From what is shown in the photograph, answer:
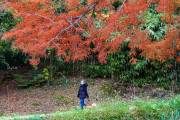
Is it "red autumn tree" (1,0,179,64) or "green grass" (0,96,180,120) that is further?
"red autumn tree" (1,0,179,64)

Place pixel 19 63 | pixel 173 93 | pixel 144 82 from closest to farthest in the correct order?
1. pixel 173 93
2. pixel 144 82
3. pixel 19 63

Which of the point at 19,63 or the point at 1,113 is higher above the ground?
the point at 19,63

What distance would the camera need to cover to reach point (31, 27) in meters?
11.4

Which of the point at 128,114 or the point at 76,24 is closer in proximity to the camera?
the point at 128,114

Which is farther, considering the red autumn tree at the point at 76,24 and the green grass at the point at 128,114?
the red autumn tree at the point at 76,24

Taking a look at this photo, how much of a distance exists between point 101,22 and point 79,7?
0.77 meters

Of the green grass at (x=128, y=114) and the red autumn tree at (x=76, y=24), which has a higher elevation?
the red autumn tree at (x=76, y=24)

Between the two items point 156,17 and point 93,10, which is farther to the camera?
point 156,17

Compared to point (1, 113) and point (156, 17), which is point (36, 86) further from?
point (156, 17)

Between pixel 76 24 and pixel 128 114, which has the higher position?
pixel 76 24

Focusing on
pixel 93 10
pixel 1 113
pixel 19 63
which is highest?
pixel 93 10

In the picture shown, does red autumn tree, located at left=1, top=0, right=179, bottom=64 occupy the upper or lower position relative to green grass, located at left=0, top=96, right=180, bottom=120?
upper

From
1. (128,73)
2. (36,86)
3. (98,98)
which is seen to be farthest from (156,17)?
(36,86)

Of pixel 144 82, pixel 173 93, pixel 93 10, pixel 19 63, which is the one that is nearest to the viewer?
pixel 93 10
